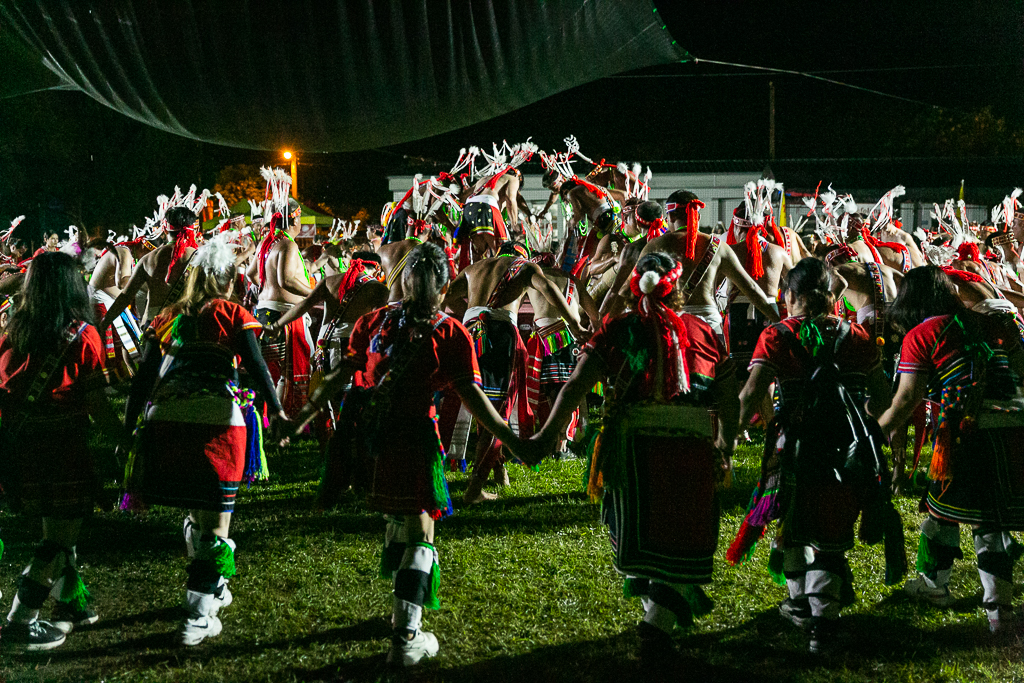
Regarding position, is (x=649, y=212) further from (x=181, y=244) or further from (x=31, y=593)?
(x=31, y=593)

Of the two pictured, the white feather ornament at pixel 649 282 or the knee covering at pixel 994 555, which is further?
the knee covering at pixel 994 555

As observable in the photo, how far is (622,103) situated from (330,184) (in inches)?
518

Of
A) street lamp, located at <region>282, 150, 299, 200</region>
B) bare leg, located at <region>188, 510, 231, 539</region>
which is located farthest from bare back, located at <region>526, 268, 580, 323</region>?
bare leg, located at <region>188, 510, 231, 539</region>

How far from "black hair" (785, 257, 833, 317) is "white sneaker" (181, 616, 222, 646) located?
9.42ft

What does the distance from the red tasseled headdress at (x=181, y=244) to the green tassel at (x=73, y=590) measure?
3669mm

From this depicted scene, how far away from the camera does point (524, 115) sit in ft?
54.2

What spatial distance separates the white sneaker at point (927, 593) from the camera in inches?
174

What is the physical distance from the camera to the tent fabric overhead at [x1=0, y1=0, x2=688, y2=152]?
3.05m

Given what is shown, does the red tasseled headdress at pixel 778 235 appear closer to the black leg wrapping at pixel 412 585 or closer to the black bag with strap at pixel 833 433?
the black bag with strap at pixel 833 433

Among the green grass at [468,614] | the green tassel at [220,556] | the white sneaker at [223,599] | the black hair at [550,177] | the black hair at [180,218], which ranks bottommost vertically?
the green grass at [468,614]

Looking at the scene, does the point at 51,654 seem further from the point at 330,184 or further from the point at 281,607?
the point at 330,184

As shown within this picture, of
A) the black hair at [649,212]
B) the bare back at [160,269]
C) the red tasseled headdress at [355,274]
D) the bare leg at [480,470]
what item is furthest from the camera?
the black hair at [649,212]

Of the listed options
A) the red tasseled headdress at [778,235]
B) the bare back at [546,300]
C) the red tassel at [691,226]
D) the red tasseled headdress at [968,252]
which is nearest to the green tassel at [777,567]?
the bare back at [546,300]

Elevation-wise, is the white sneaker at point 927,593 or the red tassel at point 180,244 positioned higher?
the red tassel at point 180,244
